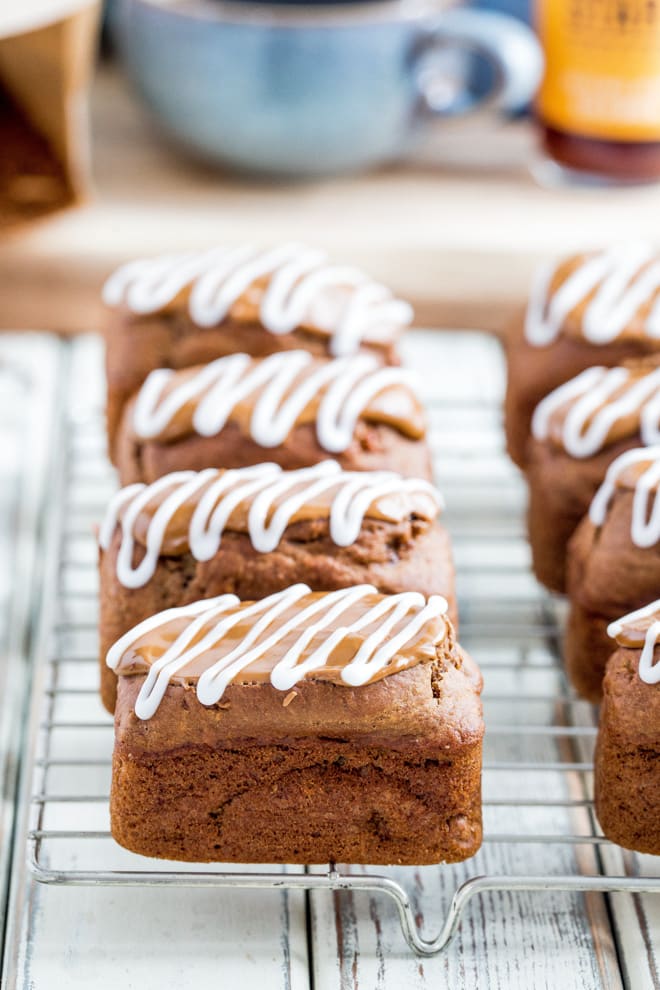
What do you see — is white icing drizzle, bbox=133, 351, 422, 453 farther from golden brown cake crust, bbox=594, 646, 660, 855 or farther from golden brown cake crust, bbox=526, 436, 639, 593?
golden brown cake crust, bbox=594, 646, 660, 855

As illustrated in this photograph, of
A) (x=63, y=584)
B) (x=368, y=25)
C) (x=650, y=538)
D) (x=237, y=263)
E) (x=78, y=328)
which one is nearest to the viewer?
(x=650, y=538)

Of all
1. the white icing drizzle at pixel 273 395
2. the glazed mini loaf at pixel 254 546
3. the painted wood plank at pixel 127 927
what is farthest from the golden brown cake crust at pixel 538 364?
the painted wood plank at pixel 127 927

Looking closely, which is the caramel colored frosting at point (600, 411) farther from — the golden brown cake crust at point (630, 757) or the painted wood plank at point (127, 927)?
the painted wood plank at point (127, 927)

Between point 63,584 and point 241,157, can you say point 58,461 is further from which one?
point 241,157

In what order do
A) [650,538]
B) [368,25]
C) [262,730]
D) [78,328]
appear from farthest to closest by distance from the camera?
[78,328] < [368,25] < [650,538] < [262,730]

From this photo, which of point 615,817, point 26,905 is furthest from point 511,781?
point 26,905

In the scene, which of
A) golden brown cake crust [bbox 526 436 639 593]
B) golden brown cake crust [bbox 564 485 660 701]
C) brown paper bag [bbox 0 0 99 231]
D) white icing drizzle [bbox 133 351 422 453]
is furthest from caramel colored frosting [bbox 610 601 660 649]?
brown paper bag [bbox 0 0 99 231]

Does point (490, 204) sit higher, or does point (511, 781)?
point (490, 204)

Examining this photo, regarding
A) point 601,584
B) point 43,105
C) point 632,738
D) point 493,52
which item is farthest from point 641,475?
point 43,105
